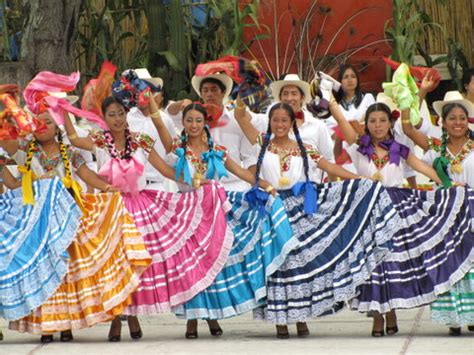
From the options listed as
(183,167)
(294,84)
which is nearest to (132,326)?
(183,167)

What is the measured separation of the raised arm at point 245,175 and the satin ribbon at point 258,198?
0.11 ft

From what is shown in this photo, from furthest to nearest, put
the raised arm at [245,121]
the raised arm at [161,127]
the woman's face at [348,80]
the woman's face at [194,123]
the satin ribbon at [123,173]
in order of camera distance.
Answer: the woman's face at [348,80] < the raised arm at [245,121] < the raised arm at [161,127] < the woman's face at [194,123] < the satin ribbon at [123,173]

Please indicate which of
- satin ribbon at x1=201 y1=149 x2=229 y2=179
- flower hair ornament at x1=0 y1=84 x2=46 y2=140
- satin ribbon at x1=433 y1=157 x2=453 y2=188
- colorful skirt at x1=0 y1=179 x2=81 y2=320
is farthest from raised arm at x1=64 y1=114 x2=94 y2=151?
satin ribbon at x1=433 y1=157 x2=453 y2=188

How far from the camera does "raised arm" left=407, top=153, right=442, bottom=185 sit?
945 cm

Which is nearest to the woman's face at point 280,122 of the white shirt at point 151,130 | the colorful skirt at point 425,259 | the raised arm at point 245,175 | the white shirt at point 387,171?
the raised arm at point 245,175

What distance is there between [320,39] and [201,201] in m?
5.55

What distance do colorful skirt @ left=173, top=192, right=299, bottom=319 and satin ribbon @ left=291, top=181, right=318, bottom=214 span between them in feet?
0.43

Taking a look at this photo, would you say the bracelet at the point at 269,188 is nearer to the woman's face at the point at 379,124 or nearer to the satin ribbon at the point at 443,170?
the woman's face at the point at 379,124

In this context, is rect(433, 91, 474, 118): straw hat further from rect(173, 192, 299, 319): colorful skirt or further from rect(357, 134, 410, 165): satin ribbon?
rect(173, 192, 299, 319): colorful skirt

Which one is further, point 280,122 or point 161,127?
point 161,127

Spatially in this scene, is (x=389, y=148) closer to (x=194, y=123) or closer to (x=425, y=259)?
(x=425, y=259)

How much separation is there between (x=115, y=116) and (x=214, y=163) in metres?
0.69

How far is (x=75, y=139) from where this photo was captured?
9578 mm

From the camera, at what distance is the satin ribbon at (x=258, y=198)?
940cm
